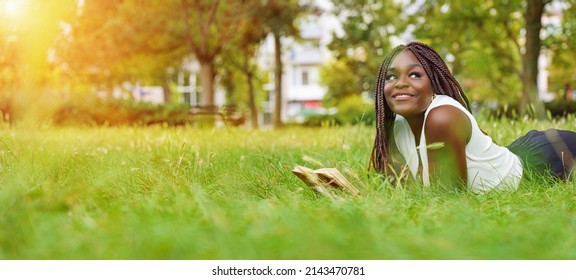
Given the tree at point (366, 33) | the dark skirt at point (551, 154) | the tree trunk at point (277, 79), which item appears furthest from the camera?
the tree at point (366, 33)

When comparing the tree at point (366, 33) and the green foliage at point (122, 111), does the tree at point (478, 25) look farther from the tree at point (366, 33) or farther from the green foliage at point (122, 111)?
the green foliage at point (122, 111)

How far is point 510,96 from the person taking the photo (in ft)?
88.6

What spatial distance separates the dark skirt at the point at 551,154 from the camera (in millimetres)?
3697

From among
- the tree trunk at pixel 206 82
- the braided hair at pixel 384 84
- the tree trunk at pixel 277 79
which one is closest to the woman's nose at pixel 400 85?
the braided hair at pixel 384 84

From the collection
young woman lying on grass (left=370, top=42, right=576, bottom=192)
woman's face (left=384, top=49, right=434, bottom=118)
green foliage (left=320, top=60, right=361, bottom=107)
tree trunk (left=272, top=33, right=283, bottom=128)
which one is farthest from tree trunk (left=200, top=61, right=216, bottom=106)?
woman's face (left=384, top=49, right=434, bottom=118)

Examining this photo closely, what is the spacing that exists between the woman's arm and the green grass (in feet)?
0.40

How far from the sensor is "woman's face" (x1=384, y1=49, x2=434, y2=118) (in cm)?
343

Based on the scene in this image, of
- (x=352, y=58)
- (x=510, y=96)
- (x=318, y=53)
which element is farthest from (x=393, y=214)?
(x=318, y=53)

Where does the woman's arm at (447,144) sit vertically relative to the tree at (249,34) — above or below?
below

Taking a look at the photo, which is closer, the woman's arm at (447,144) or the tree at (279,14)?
the woman's arm at (447,144)

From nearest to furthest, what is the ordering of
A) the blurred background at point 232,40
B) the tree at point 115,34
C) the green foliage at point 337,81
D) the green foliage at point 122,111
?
the blurred background at point 232,40 < the green foliage at point 122,111 < the tree at point 115,34 < the green foliage at point 337,81

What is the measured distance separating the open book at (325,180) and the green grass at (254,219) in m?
0.07

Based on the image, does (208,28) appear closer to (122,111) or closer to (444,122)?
(122,111)

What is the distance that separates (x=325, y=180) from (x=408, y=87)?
74cm
